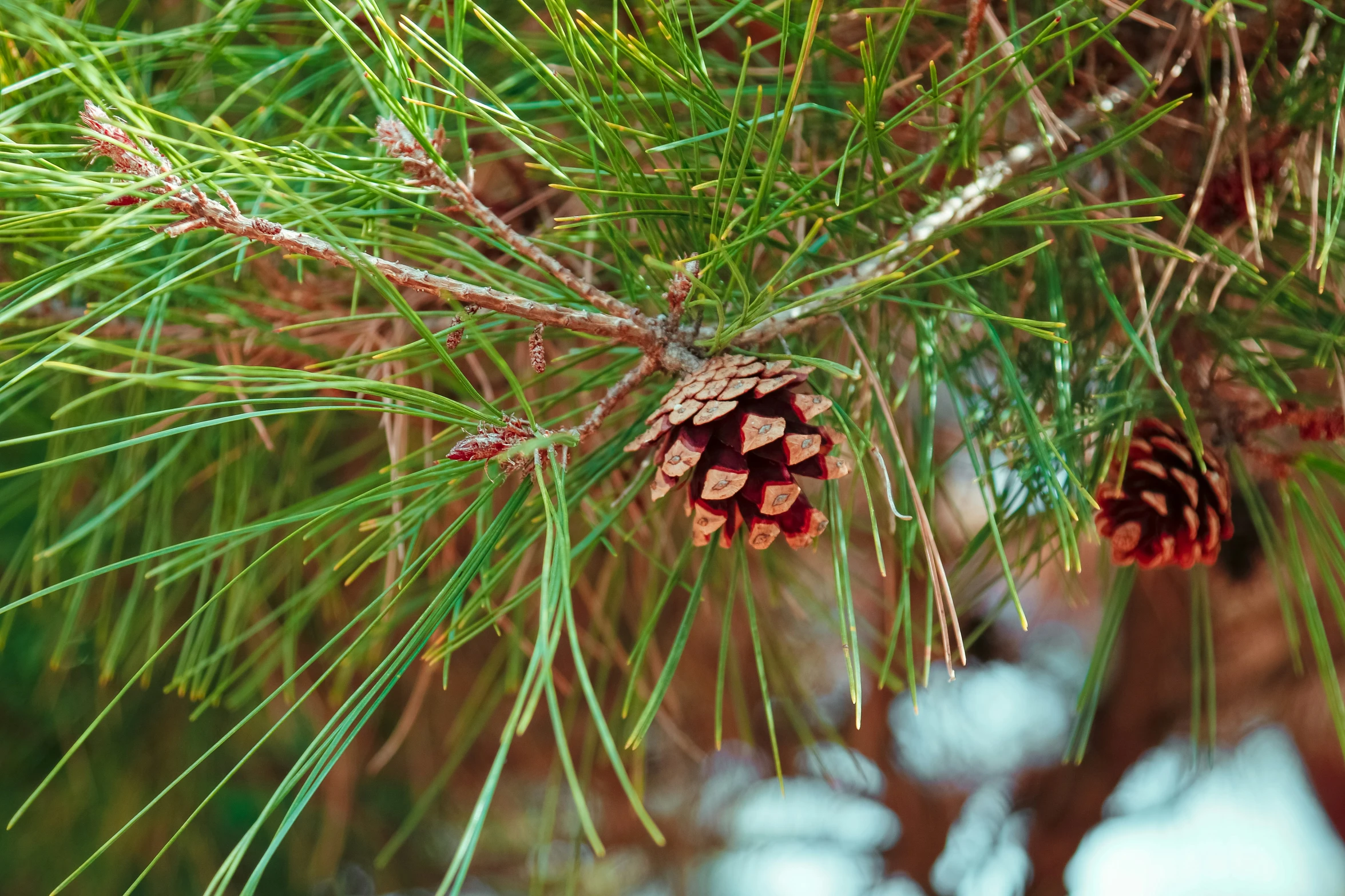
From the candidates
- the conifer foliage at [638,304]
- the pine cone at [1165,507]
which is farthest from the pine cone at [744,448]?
the pine cone at [1165,507]

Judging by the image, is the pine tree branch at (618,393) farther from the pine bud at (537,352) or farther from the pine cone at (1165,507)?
the pine cone at (1165,507)

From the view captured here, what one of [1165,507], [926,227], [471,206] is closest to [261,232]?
[471,206]

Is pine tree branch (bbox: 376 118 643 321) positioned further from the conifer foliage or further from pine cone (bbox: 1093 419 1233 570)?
pine cone (bbox: 1093 419 1233 570)

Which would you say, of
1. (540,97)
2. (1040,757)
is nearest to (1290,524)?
(540,97)

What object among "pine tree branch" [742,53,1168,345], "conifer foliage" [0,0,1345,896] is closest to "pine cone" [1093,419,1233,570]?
"conifer foliage" [0,0,1345,896]

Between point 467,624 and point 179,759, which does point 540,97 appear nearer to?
point 467,624

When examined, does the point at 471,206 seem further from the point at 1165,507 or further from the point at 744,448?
the point at 1165,507

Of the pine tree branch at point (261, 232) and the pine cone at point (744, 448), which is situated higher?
the pine tree branch at point (261, 232)
